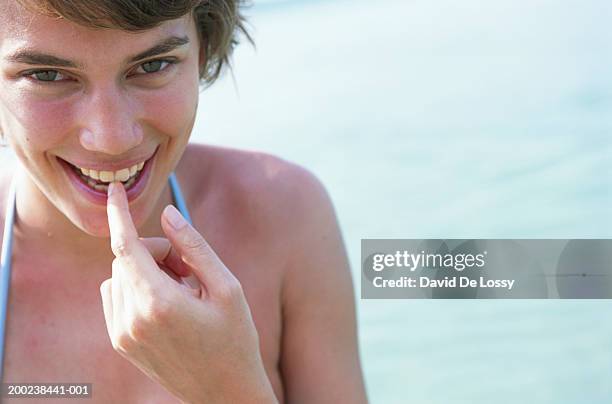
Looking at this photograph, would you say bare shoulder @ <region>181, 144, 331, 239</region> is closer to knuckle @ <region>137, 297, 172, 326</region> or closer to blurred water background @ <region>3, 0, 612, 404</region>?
blurred water background @ <region>3, 0, 612, 404</region>

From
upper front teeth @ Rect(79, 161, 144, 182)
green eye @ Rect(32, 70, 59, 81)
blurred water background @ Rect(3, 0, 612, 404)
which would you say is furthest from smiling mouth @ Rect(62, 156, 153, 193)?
blurred water background @ Rect(3, 0, 612, 404)

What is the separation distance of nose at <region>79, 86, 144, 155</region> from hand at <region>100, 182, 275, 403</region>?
0.05m

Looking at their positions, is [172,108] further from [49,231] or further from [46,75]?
[49,231]

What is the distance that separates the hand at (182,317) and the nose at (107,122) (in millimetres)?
53

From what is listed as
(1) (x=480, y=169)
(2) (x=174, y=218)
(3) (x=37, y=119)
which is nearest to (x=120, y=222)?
(2) (x=174, y=218)

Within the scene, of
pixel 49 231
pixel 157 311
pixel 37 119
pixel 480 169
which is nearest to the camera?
pixel 157 311

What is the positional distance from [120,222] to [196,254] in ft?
0.29

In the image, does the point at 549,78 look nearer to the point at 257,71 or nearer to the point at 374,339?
the point at 374,339

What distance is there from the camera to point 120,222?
103 cm

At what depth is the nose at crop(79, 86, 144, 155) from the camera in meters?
1.05

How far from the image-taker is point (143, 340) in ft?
3.29

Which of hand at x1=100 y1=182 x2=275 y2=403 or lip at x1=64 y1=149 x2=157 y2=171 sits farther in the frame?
lip at x1=64 y1=149 x2=157 y2=171

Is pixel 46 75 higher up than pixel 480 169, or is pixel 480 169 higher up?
pixel 480 169

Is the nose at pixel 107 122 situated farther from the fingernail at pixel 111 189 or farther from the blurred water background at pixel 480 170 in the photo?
the blurred water background at pixel 480 170
